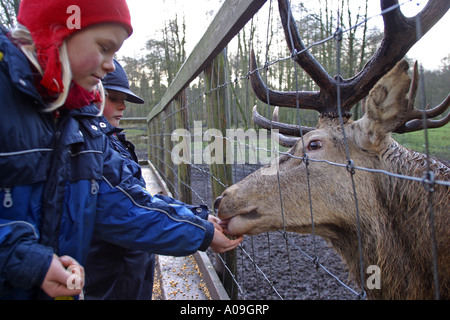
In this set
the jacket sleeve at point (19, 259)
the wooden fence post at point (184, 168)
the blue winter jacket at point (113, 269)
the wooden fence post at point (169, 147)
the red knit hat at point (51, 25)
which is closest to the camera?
the jacket sleeve at point (19, 259)

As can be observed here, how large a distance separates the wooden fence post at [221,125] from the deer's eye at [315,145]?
798mm

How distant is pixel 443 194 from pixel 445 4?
857 millimetres

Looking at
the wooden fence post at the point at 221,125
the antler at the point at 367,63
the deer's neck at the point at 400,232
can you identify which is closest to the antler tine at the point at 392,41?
the antler at the point at 367,63

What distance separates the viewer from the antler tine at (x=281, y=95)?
209cm

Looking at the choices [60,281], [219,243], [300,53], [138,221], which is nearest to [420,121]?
[300,53]

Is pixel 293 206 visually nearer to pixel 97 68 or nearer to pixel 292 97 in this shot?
pixel 292 97

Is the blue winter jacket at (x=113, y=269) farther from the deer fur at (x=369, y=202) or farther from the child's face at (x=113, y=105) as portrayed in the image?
the child's face at (x=113, y=105)

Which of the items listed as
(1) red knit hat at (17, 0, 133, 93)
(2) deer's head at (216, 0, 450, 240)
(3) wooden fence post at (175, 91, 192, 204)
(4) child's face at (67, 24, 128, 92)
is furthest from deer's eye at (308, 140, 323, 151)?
(3) wooden fence post at (175, 91, 192, 204)

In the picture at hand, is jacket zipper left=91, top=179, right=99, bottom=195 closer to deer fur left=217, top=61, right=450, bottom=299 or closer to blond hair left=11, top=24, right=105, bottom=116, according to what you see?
blond hair left=11, top=24, right=105, bottom=116

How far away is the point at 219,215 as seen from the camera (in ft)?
6.43

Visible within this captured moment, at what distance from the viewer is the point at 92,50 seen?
4.22 feet

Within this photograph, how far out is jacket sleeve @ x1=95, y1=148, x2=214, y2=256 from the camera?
153cm

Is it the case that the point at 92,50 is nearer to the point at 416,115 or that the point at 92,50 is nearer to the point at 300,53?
the point at 300,53

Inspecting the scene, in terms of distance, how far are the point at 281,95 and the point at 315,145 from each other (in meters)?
0.48
